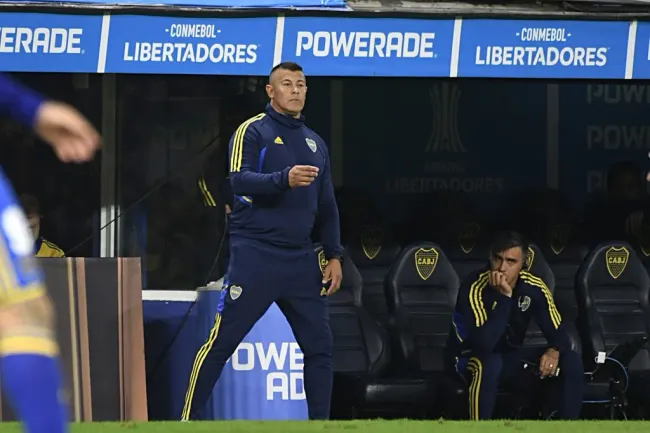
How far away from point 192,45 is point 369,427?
2.89m

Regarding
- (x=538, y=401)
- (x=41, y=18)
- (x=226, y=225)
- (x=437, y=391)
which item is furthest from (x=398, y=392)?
(x=41, y=18)

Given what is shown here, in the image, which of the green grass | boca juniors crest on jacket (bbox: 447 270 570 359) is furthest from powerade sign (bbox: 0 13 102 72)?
boca juniors crest on jacket (bbox: 447 270 570 359)

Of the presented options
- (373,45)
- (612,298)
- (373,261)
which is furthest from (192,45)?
(612,298)

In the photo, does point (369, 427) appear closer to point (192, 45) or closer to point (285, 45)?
point (285, 45)

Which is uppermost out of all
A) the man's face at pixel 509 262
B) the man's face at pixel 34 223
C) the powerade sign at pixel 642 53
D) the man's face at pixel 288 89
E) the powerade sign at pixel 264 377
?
the powerade sign at pixel 642 53

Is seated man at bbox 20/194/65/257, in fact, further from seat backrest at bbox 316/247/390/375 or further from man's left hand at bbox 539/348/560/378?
man's left hand at bbox 539/348/560/378

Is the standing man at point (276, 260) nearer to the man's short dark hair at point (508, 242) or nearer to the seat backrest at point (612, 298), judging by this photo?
the man's short dark hair at point (508, 242)

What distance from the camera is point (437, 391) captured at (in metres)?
9.63

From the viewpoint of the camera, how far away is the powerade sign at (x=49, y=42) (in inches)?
347

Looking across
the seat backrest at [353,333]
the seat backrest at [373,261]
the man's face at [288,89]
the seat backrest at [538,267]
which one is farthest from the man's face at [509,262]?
the man's face at [288,89]

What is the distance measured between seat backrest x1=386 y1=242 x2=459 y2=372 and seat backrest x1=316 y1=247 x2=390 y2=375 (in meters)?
0.20

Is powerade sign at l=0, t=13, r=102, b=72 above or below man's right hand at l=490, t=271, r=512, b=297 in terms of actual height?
above

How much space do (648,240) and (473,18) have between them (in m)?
2.81

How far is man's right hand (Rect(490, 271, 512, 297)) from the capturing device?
9.29 metres
